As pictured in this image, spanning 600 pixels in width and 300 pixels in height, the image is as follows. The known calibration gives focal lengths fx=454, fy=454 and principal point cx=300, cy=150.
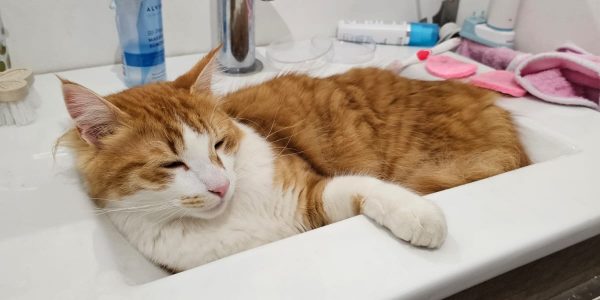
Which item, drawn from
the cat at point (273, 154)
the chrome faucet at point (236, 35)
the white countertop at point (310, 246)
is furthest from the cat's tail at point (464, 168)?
the chrome faucet at point (236, 35)

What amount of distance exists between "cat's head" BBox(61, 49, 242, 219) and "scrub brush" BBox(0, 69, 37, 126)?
0.26 metres

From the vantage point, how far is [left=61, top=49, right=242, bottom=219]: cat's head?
0.77 meters

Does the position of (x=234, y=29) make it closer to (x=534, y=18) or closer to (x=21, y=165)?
(x=21, y=165)

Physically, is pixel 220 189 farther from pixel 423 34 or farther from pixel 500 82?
pixel 423 34

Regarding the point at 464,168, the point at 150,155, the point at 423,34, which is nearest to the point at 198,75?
the point at 150,155

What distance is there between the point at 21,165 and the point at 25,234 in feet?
0.75

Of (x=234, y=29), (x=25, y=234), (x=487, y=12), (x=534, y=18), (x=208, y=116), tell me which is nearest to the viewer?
(x=25, y=234)

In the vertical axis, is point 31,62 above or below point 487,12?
below

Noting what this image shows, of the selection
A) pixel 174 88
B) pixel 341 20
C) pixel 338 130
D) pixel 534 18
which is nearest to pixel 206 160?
pixel 174 88

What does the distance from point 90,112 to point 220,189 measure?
0.26 m

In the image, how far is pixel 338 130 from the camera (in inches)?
44.9

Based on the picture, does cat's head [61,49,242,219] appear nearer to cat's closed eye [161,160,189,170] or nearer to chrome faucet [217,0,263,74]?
cat's closed eye [161,160,189,170]

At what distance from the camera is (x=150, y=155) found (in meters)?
0.79

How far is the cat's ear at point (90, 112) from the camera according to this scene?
2.42 ft
